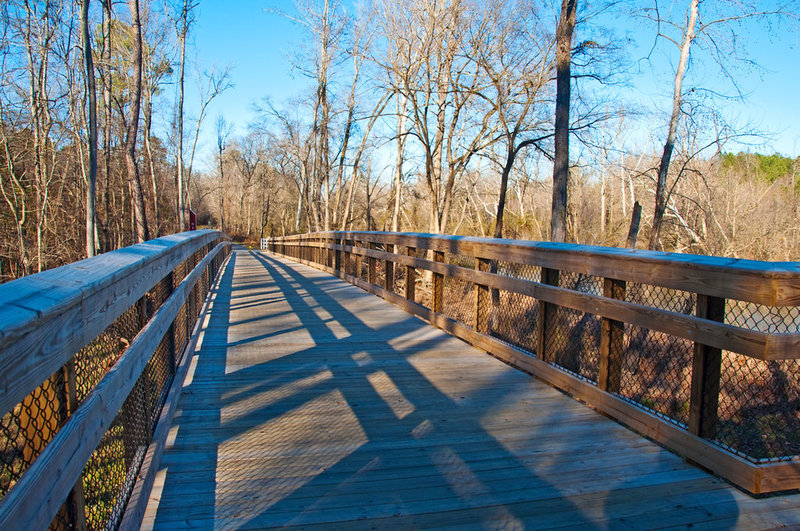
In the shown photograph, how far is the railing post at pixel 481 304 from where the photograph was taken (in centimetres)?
495

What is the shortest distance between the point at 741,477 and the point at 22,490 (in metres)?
2.70

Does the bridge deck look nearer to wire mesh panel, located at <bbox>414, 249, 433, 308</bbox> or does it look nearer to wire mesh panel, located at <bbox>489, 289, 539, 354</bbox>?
wire mesh panel, located at <bbox>489, 289, 539, 354</bbox>

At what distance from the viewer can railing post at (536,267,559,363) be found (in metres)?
3.91

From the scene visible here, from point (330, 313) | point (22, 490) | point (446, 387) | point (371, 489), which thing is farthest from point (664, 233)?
point (22, 490)

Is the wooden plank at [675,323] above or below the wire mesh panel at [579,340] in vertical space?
above

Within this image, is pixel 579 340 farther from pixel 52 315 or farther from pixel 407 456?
pixel 52 315

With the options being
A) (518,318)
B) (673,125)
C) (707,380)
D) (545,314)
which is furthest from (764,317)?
(673,125)

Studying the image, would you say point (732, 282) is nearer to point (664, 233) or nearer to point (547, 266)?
point (547, 266)

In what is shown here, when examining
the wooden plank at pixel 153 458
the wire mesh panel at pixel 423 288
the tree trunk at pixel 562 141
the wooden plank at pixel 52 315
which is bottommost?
the wire mesh panel at pixel 423 288

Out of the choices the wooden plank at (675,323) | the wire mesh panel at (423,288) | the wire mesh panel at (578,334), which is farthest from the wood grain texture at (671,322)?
the wire mesh panel at (423,288)

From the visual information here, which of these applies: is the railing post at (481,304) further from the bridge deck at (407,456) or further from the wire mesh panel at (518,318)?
the wire mesh panel at (518,318)

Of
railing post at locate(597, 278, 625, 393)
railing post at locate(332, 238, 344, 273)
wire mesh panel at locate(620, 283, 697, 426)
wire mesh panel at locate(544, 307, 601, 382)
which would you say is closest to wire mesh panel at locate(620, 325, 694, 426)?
wire mesh panel at locate(620, 283, 697, 426)

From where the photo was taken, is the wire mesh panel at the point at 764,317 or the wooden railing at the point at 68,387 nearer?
the wooden railing at the point at 68,387

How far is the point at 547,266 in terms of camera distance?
3.90m
